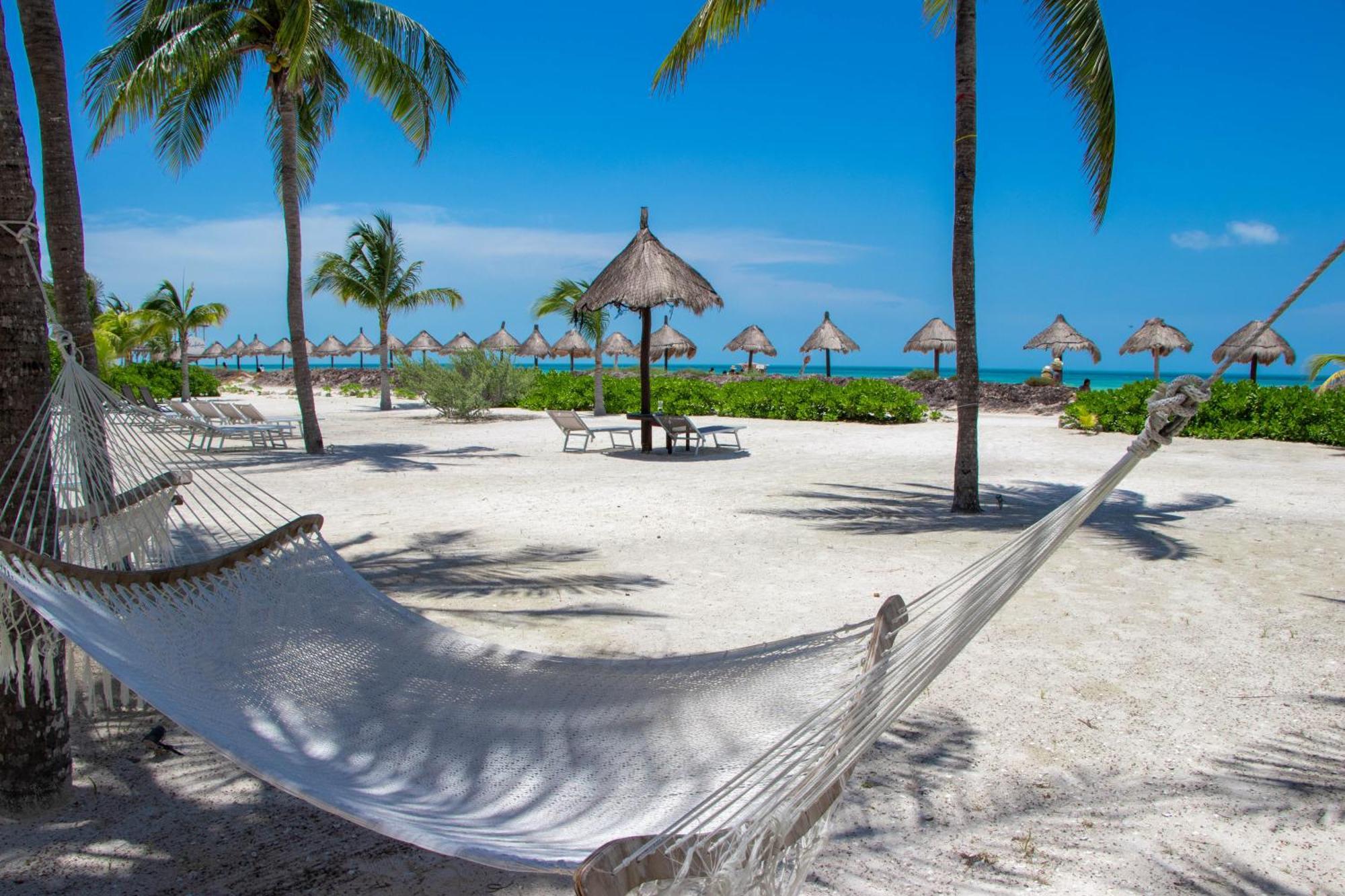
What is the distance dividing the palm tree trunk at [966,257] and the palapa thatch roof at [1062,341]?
19.1m

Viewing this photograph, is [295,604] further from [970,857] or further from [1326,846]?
[1326,846]

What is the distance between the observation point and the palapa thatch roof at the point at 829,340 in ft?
88.6

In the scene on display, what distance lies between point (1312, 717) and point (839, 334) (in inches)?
997

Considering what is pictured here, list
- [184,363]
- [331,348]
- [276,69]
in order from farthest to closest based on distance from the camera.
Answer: [331,348] < [184,363] < [276,69]

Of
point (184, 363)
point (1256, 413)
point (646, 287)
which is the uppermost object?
point (646, 287)

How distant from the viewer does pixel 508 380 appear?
705 inches

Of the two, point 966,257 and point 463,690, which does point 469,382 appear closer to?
point 966,257

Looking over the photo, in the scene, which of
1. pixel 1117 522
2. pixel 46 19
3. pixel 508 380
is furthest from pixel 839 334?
pixel 46 19

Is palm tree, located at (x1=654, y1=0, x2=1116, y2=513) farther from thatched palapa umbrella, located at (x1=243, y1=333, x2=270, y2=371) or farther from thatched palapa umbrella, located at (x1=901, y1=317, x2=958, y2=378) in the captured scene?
thatched palapa umbrella, located at (x1=243, y1=333, x2=270, y2=371)

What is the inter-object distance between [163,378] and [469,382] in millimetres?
9572

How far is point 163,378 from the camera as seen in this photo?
20359 millimetres

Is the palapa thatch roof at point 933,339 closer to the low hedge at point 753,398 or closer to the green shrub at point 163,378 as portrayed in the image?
the low hedge at point 753,398

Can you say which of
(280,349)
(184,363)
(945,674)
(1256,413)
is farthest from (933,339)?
(280,349)

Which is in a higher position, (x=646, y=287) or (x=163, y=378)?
(x=646, y=287)
